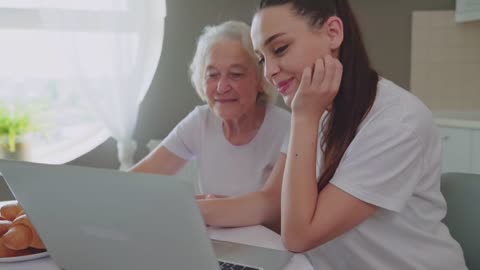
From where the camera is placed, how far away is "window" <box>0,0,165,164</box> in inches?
105

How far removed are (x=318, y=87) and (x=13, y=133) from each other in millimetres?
2034

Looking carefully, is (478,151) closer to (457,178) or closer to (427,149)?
(457,178)

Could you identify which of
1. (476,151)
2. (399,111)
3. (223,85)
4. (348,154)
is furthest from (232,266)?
(476,151)

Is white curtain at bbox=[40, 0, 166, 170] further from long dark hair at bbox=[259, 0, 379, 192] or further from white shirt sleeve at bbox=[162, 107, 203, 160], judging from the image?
long dark hair at bbox=[259, 0, 379, 192]

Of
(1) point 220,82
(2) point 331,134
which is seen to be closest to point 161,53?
(1) point 220,82

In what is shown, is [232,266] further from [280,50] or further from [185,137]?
[185,137]

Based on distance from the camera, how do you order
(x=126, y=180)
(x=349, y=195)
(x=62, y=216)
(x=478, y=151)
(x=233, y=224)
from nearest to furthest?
(x=126, y=180)
(x=62, y=216)
(x=349, y=195)
(x=233, y=224)
(x=478, y=151)

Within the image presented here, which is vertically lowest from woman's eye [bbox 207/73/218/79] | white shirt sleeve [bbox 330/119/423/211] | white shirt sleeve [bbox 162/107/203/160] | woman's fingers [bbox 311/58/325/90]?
white shirt sleeve [bbox 162/107/203/160]

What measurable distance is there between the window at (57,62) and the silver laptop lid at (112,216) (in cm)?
192

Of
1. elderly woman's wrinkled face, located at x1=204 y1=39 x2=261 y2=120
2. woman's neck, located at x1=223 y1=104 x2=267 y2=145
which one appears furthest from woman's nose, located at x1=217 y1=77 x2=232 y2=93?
woman's neck, located at x1=223 y1=104 x2=267 y2=145

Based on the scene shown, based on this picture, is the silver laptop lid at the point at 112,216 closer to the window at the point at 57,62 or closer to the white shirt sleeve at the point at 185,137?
the white shirt sleeve at the point at 185,137

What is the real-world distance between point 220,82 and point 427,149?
74 centimetres

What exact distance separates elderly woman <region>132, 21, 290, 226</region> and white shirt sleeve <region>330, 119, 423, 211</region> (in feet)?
2.08

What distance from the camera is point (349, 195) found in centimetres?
98
